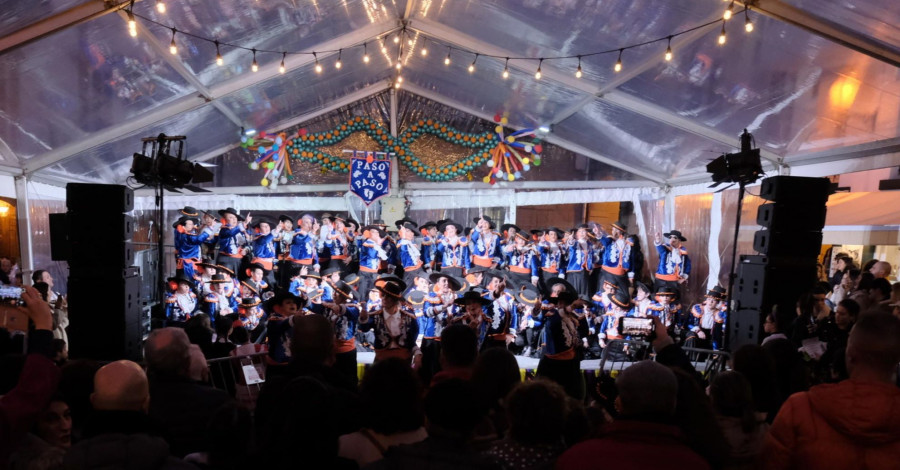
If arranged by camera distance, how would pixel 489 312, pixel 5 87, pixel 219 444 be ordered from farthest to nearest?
pixel 489 312, pixel 5 87, pixel 219 444

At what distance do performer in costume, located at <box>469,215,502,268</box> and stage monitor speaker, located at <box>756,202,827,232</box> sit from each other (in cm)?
590

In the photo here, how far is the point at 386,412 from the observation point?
2184 millimetres

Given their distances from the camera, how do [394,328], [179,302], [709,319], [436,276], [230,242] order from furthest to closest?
[230,242] < [709,319] < [436,276] < [179,302] < [394,328]

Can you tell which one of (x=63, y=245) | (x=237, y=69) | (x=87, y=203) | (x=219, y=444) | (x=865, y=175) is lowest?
(x=219, y=444)

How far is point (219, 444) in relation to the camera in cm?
211

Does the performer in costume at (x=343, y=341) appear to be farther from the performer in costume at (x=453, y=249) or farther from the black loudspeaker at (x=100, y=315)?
the performer in costume at (x=453, y=249)

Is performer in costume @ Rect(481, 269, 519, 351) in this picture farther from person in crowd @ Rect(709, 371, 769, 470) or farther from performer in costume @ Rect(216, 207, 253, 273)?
performer in costume @ Rect(216, 207, 253, 273)

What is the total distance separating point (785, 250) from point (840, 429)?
4.30 meters

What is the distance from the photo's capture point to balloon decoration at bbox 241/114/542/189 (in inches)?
512

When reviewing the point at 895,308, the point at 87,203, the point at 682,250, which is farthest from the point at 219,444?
the point at 682,250

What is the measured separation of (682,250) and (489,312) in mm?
4894

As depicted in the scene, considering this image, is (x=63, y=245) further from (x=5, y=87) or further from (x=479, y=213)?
(x=479, y=213)

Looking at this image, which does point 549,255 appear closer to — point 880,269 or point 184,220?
point 880,269

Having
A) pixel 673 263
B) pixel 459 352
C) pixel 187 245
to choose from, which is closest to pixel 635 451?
pixel 459 352
